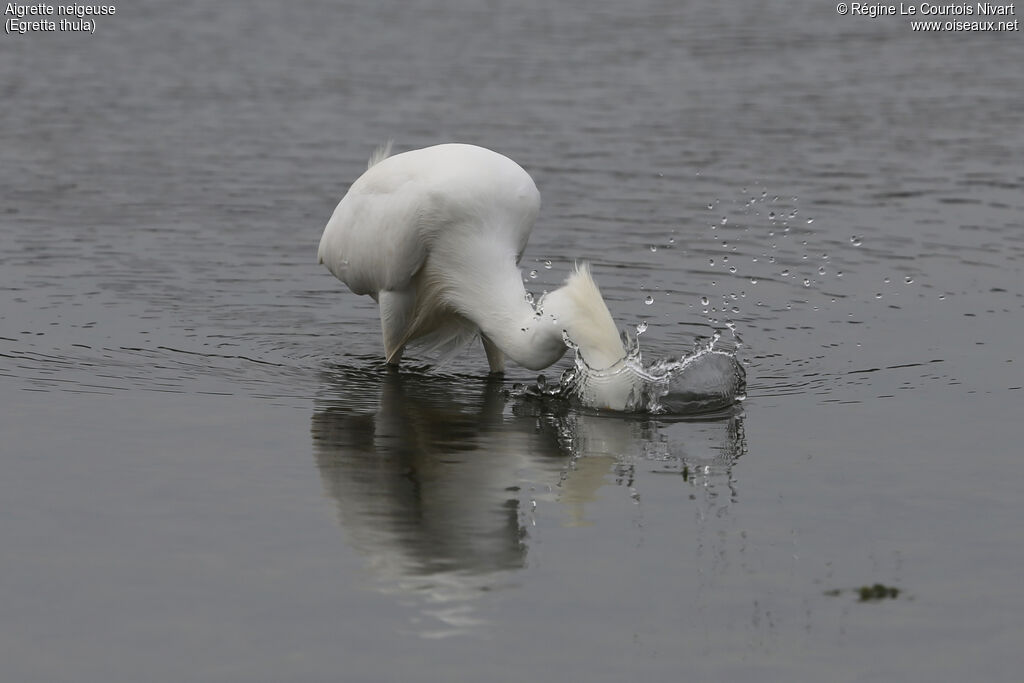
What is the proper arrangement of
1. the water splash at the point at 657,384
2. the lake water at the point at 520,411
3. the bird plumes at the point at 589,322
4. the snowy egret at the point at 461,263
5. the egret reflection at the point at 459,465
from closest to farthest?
1. the lake water at the point at 520,411
2. the egret reflection at the point at 459,465
3. the bird plumes at the point at 589,322
4. the snowy egret at the point at 461,263
5. the water splash at the point at 657,384

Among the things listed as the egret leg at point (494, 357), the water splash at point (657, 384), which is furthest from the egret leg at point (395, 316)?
the water splash at point (657, 384)

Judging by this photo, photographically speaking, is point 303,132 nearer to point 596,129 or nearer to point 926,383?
point 596,129

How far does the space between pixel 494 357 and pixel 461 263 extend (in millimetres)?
850

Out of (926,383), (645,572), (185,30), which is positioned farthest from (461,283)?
(185,30)

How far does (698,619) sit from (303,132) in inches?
538

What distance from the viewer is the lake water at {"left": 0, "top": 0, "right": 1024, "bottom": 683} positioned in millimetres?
6379

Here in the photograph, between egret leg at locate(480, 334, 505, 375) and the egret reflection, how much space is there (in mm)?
183

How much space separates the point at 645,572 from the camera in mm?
7012

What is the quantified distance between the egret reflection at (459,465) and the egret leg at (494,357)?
0.18 meters

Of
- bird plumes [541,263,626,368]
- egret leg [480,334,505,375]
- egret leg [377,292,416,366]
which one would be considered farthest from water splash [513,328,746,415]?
egret leg [377,292,416,366]

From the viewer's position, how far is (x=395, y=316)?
35.7 feet

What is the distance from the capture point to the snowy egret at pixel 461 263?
926cm

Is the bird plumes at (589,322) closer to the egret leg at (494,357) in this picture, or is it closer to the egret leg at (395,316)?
the egret leg at (494,357)

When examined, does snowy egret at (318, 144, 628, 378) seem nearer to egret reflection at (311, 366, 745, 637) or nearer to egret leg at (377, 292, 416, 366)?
egret leg at (377, 292, 416, 366)
